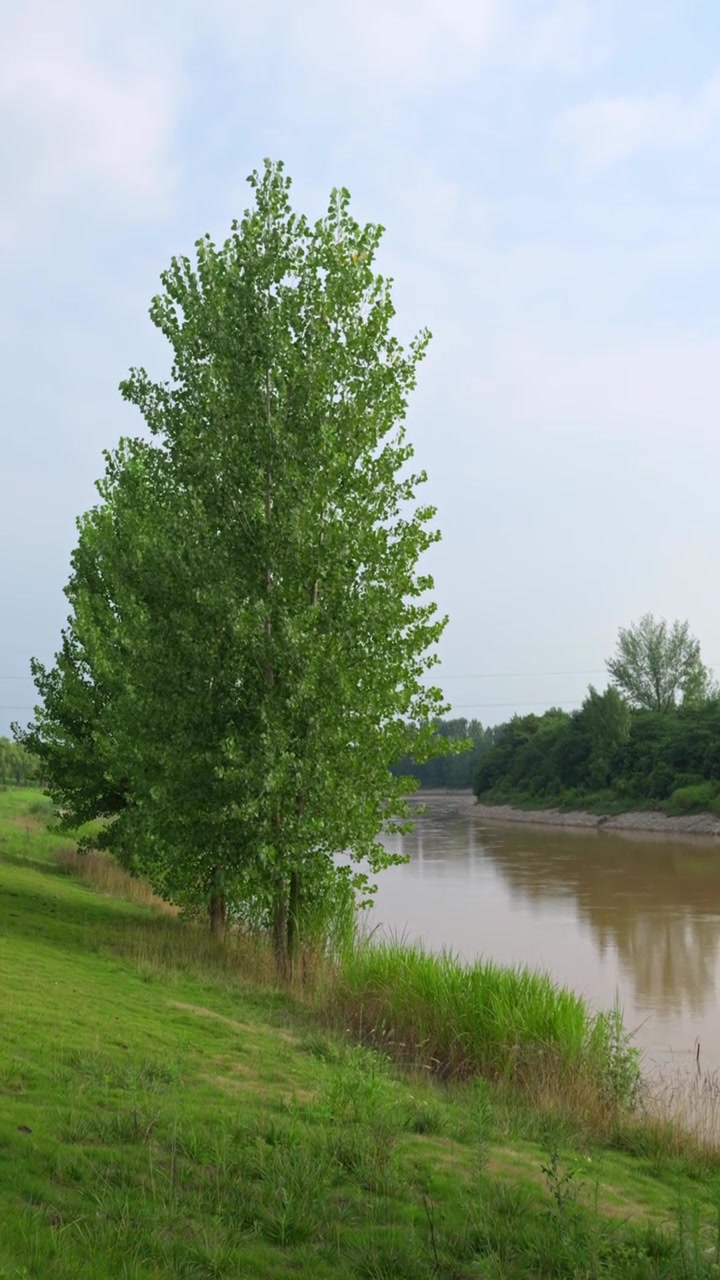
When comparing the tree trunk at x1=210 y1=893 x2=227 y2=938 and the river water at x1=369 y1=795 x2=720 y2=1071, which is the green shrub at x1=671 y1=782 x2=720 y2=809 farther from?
the tree trunk at x1=210 y1=893 x2=227 y2=938

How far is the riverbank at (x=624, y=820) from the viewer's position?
233 feet

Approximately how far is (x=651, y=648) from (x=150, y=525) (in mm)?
104326

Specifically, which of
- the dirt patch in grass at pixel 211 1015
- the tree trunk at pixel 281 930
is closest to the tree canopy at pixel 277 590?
the tree trunk at pixel 281 930

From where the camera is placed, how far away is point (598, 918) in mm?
34875

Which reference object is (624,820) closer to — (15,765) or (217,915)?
(15,765)

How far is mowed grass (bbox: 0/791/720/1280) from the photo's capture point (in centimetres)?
600

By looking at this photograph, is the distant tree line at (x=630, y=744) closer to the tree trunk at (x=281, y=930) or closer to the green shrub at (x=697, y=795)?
the green shrub at (x=697, y=795)

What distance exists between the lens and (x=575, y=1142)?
1027 centimetres

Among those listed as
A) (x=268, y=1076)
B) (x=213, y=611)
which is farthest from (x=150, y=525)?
(x=268, y=1076)

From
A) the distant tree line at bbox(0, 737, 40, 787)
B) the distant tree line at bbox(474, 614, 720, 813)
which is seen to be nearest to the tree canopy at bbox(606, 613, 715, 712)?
the distant tree line at bbox(474, 614, 720, 813)

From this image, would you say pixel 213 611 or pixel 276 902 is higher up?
pixel 213 611

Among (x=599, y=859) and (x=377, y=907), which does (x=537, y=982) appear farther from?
(x=599, y=859)

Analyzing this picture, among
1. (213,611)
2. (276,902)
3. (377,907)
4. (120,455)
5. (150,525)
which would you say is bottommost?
(377,907)

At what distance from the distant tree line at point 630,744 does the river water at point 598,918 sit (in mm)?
16102
